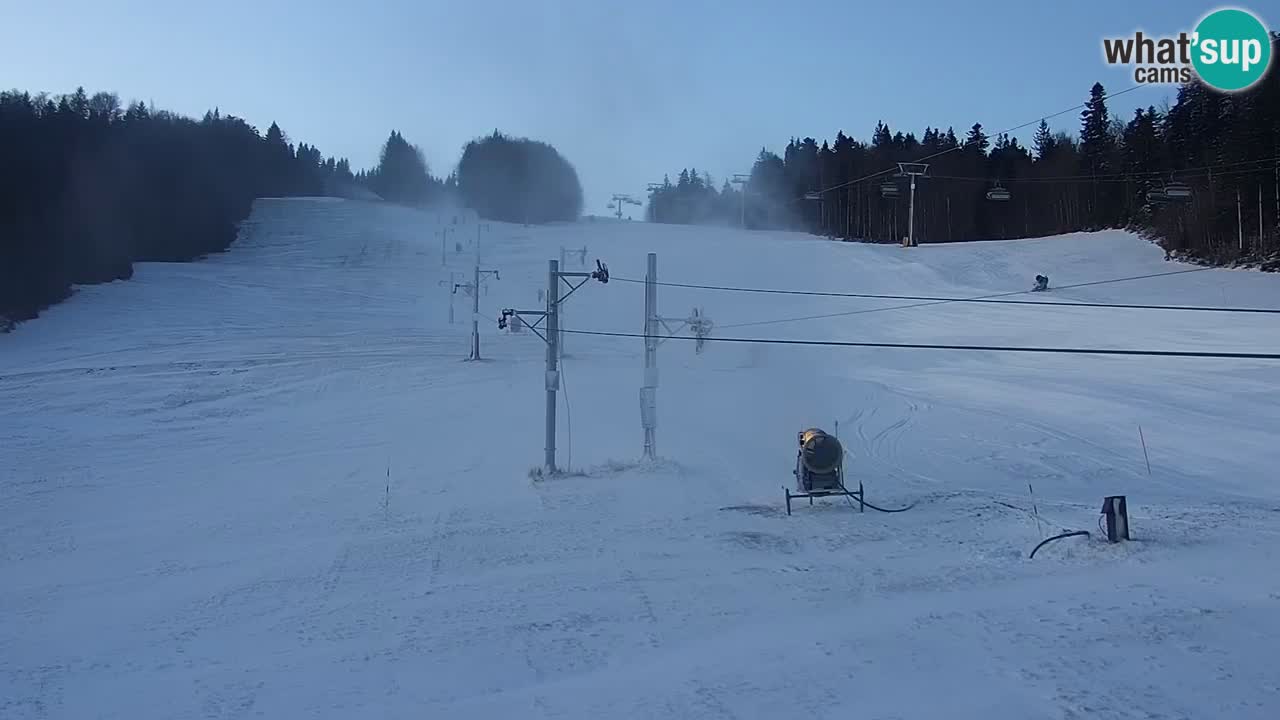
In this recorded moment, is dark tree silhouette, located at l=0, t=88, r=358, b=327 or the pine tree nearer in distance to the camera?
dark tree silhouette, located at l=0, t=88, r=358, b=327

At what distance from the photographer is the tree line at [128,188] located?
46.4 metres

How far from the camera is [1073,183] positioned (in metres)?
72.2

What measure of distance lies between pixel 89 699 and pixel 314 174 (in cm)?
15012

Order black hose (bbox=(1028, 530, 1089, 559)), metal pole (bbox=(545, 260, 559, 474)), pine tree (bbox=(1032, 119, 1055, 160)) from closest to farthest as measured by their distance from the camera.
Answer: black hose (bbox=(1028, 530, 1089, 559)) → metal pole (bbox=(545, 260, 559, 474)) → pine tree (bbox=(1032, 119, 1055, 160))

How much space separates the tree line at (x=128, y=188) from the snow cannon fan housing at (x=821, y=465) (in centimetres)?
4061

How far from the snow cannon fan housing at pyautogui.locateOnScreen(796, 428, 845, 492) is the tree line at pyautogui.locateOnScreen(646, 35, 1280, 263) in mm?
17863

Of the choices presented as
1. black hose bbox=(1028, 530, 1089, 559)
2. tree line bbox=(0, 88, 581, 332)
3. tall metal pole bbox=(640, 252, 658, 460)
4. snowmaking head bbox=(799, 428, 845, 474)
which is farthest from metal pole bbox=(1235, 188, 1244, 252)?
tree line bbox=(0, 88, 581, 332)

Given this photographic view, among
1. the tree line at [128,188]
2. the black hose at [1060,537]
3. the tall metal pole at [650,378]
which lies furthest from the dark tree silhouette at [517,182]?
the black hose at [1060,537]

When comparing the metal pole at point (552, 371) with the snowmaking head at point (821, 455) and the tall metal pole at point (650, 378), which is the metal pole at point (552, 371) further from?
the snowmaking head at point (821, 455)

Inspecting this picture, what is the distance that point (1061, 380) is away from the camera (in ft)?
96.6

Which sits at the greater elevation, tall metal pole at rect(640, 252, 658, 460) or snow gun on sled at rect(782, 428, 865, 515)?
tall metal pole at rect(640, 252, 658, 460)

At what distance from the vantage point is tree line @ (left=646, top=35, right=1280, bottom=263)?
44469 mm

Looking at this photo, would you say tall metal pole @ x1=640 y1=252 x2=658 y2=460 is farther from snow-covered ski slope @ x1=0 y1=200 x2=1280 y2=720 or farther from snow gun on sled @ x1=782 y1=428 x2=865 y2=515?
snow gun on sled @ x1=782 y1=428 x2=865 y2=515

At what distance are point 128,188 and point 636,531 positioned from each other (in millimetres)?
66116
